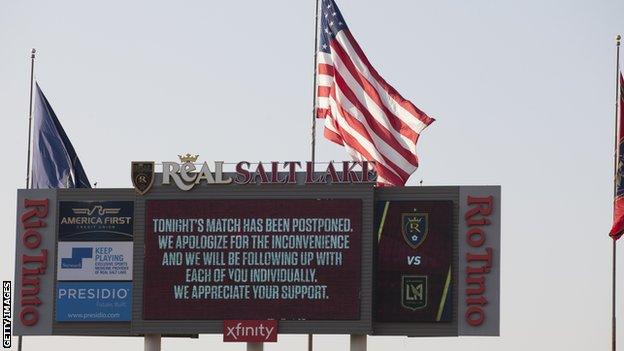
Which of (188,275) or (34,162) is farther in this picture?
(34,162)

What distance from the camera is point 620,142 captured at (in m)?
66.8

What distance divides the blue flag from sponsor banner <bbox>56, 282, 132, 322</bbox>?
5.72 metres

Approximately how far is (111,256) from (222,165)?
188 inches

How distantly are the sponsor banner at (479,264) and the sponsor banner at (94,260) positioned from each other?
11.0m

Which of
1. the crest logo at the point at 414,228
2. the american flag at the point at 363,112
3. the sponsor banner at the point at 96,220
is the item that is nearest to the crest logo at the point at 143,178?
the sponsor banner at the point at 96,220

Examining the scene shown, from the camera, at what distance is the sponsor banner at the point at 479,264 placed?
63.8 m

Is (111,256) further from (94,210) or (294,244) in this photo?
(294,244)

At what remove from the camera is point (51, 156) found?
2800 inches

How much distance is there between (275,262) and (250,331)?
2376mm

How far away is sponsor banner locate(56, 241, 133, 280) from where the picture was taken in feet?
216

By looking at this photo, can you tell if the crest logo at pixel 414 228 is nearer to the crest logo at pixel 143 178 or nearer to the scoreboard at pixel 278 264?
the scoreboard at pixel 278 264

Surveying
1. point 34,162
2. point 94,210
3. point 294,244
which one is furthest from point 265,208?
point 34,162

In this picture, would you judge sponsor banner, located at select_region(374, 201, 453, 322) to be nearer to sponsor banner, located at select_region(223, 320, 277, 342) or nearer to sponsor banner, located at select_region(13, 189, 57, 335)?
sponsor banner, located at select_region(223, 320, 277, 342)

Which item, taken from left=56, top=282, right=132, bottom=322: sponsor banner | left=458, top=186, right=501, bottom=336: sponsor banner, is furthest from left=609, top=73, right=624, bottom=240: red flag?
left=56, top=282, right=132, bottom=322: sponsor banner
